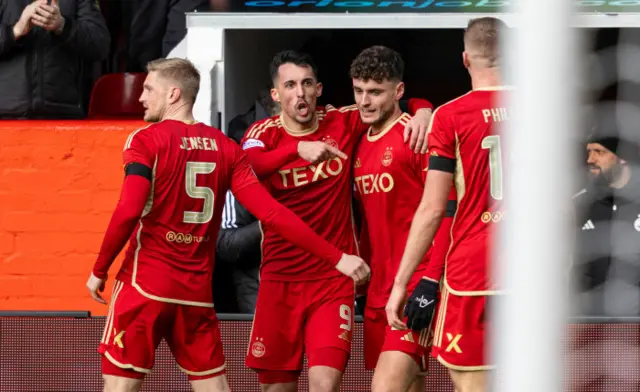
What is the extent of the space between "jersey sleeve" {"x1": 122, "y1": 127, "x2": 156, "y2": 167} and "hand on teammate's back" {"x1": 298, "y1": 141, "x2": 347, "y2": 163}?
26.2 inches

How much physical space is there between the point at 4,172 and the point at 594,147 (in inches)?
135

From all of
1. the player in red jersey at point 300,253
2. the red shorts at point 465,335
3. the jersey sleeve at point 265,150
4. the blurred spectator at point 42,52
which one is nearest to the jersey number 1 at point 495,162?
the red shorts at point 465,335

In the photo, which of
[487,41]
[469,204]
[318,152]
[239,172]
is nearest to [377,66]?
[318,152]

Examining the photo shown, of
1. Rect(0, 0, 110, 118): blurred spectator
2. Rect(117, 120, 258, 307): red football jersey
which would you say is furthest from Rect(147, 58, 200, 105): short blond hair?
Rect(0, 0, 110, 118): blurred spectator

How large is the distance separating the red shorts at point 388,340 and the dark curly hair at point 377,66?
42.3 inches

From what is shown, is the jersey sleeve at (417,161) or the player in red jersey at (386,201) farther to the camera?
the jersey sleeve at (417,161)

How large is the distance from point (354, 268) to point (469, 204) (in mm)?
801

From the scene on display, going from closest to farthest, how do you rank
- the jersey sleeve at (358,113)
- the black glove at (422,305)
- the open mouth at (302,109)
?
the black glove at (422,305) < the open mouth at (302,109) < the jersey sleeve at (358,113)

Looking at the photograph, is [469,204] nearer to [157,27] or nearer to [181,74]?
[181,74]

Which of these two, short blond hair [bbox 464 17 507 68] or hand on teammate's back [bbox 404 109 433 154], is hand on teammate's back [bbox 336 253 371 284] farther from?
short blond hair [bbox 464 17 507 68]

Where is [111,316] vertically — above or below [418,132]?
below

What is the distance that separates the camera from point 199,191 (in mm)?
5676

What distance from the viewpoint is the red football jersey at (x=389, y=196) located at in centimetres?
579

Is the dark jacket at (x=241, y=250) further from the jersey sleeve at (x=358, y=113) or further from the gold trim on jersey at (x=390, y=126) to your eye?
the gold trim on jersey at (x=390, y=126)
